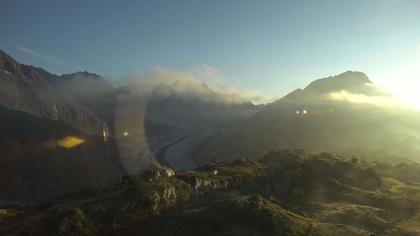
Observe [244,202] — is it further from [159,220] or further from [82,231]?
[82,231]

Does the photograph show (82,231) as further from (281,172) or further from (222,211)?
(281,172)

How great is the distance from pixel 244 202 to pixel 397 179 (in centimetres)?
9082

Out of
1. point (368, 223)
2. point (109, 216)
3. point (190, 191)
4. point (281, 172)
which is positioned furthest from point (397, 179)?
point (109, 216)

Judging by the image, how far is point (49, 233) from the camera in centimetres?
7106

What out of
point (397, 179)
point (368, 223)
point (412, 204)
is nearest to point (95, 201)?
point (368, 223)

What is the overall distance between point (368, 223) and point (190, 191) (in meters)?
34.9

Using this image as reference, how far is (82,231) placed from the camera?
72.8 meters

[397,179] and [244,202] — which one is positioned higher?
[244,202]

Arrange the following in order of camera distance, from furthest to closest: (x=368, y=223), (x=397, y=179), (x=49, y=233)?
(x=397, y=179), (x=368, y=223), (x=49, y=233)

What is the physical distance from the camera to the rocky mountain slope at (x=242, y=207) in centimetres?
7338

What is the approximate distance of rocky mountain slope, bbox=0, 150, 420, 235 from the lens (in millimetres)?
73375

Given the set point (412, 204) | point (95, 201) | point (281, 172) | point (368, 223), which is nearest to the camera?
point (368, 223)

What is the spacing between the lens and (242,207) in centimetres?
7556

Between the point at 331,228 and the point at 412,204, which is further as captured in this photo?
the point at 412,204
